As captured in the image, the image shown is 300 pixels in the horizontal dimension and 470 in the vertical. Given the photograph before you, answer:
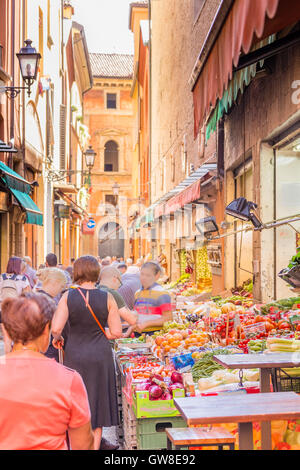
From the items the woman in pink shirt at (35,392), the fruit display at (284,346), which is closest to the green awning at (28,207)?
the fruit display at (284,346)

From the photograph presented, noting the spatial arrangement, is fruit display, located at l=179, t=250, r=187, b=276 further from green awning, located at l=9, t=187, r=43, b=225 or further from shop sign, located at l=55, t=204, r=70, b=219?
shop sign, located at l=55, t=204, r=70, b=219

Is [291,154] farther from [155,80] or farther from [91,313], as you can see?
[155,80]

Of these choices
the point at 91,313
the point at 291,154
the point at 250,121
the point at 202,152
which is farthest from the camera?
the point at 202,152

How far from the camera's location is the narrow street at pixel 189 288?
2.89 m

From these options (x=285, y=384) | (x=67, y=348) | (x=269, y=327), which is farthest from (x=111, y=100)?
(x=285, y=384)

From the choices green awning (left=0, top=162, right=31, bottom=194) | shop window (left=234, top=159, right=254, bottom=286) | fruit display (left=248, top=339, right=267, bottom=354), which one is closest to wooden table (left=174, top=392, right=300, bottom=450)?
fruit display (left=248, top=339, right=267, bottom=354)

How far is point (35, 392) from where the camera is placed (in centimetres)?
269

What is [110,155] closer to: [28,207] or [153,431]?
[28,207]

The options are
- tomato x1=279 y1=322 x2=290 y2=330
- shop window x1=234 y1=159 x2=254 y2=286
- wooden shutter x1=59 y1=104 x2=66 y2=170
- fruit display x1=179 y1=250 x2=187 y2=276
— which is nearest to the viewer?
tomato x1=279 y1=322 x2=290 y2=330

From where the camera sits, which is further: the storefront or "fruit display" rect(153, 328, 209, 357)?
the storefront

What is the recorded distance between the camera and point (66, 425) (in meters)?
2.77

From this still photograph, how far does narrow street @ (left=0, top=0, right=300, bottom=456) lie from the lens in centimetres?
289

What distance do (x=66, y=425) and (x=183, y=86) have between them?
16740 millimetres

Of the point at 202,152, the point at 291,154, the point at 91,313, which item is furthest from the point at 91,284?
the point at 202,152
